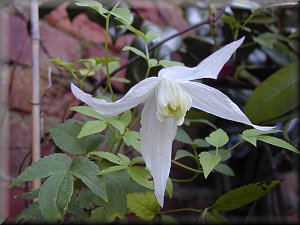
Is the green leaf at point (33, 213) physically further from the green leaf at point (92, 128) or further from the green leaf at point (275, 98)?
the green leaf at point (275, 98)

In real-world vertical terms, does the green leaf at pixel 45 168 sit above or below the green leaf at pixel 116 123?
below

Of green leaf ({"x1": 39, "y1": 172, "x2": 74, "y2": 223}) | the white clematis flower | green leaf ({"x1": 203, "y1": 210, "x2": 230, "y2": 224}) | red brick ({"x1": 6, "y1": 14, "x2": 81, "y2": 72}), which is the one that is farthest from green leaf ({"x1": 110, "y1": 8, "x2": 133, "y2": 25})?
red brick ({"x1": 6, "y1": 14, "x2": 81, "y2": 72})

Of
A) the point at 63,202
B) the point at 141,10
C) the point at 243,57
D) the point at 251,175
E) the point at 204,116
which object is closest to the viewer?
the point at 63,202

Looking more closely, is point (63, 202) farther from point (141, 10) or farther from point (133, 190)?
point (141, 10)

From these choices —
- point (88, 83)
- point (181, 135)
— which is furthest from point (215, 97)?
point (88, 83)

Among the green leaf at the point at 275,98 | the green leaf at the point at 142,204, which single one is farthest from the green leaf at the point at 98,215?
the green leaf at the point at 275,98

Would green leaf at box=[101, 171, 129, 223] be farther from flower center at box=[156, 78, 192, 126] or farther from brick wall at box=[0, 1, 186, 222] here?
brick wall at box=[0, 1, 186, 222]
